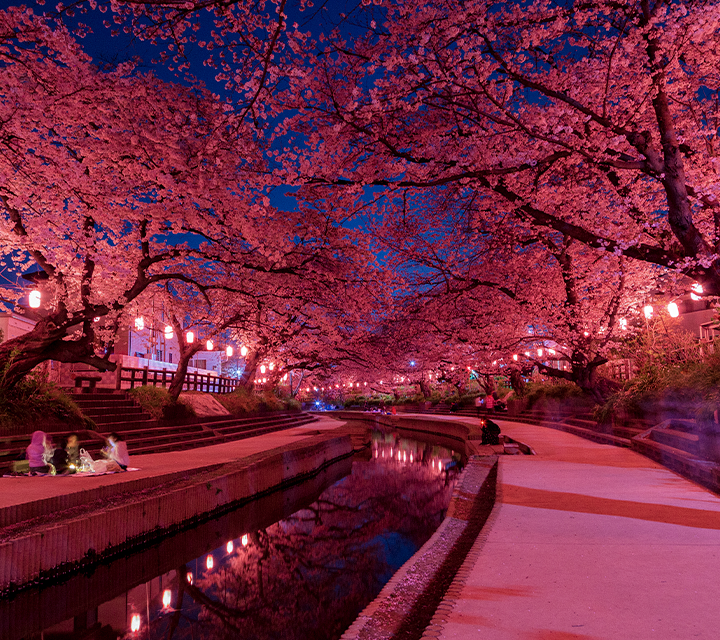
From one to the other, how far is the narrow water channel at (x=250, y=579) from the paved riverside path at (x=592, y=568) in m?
2.54

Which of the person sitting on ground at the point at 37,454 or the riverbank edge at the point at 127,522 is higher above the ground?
the person sitting on ground at the point at 37,454

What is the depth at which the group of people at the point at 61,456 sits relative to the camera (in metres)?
10.5

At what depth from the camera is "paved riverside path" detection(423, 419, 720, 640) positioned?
3439 mm

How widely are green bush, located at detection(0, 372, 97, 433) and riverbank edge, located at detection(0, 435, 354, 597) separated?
434cm

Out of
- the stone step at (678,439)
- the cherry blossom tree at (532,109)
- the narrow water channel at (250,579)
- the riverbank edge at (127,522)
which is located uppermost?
the cherry blossom tree at (532,109)

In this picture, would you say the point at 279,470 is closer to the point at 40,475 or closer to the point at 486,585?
the point at 40,475

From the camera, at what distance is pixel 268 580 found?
7.87m

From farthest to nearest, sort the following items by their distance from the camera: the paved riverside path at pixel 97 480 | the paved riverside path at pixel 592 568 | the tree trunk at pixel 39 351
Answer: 1. the tree trunk at pixel 39 351
2. the paved riverside path at pixel 97 480
3. the paved riverside path at pixel 592 568

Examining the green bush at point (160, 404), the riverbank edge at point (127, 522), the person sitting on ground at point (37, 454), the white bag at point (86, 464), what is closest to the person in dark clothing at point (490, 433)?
the riverbank edge at point (127, 522)

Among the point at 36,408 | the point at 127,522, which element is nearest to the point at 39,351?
the point at 36,408

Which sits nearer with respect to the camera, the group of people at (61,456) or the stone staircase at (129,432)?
the group of people at (61,456)

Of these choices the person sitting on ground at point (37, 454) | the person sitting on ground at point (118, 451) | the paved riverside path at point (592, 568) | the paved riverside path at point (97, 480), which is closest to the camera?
the paved riverside path at point (592, 568)

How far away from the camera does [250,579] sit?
788 cm

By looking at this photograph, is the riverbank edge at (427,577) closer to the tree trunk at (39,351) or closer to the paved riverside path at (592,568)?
the paved riverside path at (592,568)
